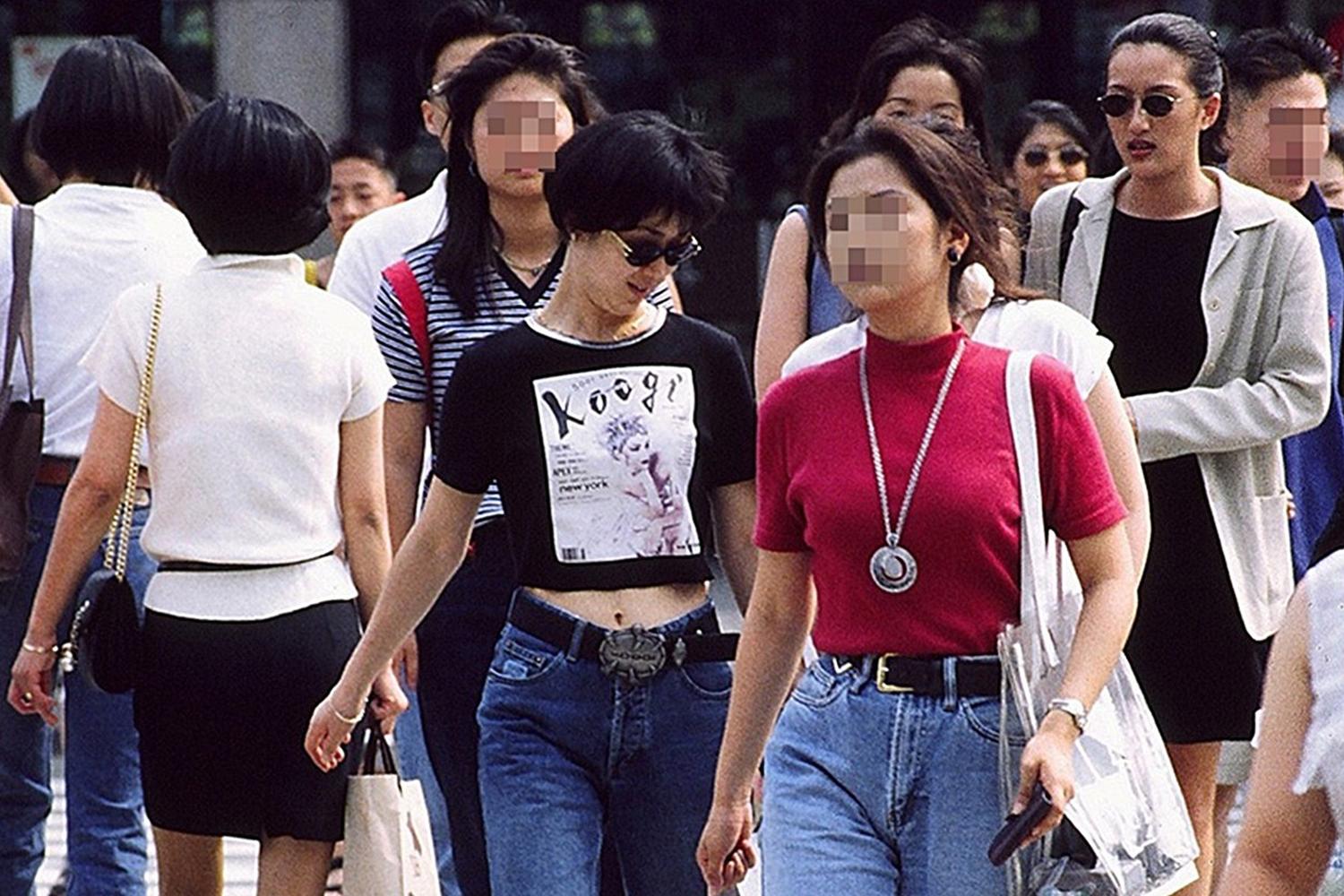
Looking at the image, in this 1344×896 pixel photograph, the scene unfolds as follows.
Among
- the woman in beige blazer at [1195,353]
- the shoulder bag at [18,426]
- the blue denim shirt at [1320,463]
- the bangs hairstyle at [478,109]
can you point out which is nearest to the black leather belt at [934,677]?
the woman in beige blazer at [1195,353]

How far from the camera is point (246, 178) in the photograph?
4.58 m

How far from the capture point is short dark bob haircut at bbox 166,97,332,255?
457 cm

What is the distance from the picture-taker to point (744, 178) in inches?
570

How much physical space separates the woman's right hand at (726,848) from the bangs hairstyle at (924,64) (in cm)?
174

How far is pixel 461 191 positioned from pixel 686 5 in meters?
9.41

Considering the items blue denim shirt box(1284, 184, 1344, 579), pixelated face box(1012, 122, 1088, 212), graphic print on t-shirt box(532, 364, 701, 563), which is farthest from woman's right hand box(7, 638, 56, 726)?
pixelated face box(1012, 122, 1088, 212)

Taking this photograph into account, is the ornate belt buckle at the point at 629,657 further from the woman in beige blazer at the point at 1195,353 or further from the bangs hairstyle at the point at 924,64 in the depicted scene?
the bangs hairstyle at the point at 924,64

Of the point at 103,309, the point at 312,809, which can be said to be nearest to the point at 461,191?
the point at 103,309

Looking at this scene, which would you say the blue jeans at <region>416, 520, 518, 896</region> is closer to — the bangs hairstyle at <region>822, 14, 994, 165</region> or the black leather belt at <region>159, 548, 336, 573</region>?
the black leather belt at <region>159, 548, 336, 573</region>

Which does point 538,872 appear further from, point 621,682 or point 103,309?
point 103,309

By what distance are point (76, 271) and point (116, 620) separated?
1033 millimetres

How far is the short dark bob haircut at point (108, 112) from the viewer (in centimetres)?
536

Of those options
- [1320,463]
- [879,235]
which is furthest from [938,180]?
[1320,463]

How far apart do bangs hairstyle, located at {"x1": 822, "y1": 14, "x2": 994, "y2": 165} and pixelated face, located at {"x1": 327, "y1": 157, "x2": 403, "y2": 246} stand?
3286 millimetres
